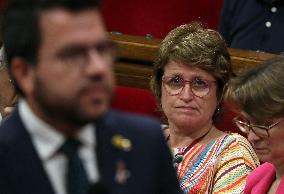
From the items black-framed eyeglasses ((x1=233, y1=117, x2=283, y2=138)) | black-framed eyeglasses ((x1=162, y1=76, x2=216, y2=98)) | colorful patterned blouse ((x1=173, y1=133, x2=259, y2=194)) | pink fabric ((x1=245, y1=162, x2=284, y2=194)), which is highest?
black-framed eyeglasses ((x1=233, y1=117, x2=283, y2=138))

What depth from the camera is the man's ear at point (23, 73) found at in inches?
32.1

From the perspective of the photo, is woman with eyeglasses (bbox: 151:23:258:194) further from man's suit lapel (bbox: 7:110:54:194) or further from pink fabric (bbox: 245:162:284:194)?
man's suit lapel (bbox: 7:110:54:194)

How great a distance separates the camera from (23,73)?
2.72 feet

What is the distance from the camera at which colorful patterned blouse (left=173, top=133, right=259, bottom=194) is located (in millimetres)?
1632

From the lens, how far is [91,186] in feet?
2.52

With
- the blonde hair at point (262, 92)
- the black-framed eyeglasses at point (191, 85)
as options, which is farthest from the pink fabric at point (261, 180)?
the black-framed eyeglasses at point (191, 85)

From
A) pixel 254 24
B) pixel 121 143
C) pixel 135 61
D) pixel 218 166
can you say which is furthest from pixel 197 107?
pixel 121 143

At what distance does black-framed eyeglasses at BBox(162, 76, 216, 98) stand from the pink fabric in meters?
0.26

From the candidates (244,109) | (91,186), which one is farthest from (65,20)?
(244,109)

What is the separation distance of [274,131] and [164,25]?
1.13m

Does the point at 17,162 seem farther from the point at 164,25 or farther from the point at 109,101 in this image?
the point at 164,25

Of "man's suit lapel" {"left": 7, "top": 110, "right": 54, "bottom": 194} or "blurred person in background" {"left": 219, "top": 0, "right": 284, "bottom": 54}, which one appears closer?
"man's suit lapel" {"left": 7, "top": 110, "right": 54, "bottom": 194}

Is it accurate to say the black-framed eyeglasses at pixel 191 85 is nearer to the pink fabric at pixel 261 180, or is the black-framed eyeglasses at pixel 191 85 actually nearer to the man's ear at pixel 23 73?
the pink fabric at pixel 261 180

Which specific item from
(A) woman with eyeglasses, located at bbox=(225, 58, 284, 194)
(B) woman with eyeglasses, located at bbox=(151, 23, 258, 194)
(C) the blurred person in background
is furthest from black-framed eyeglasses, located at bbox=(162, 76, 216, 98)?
(C) the blurred person in background
